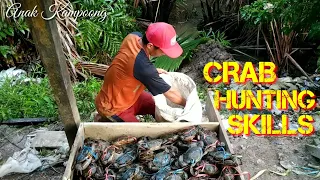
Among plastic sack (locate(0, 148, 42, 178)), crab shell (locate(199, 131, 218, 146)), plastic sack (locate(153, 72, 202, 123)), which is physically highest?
plastic sack (locate(153, 72, 202, 123))

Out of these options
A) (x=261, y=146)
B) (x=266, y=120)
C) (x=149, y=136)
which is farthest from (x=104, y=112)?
(x=266, y=120)

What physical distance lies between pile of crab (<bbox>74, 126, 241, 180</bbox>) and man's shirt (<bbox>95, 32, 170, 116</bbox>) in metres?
0.43

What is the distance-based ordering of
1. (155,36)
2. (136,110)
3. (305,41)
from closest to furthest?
(155,36), (136,110), (305,41)

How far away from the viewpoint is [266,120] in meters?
3.81

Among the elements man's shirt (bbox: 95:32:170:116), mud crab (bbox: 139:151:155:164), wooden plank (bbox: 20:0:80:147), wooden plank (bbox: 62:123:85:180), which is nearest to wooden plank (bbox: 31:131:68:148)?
man's shirt (bbox: 95:32:170:116)

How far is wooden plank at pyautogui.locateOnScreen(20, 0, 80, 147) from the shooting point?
1.96m

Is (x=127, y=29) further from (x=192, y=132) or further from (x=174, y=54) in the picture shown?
(x=192, y=132)

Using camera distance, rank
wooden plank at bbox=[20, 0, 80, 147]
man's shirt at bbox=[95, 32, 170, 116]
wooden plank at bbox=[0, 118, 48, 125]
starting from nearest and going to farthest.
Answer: wooden plank at bbox=[20, 0, 80, 147], man's shirt at bbox=[95, 32, 170, 116], wooden plank at bbox=[0, 118, 48, 125]

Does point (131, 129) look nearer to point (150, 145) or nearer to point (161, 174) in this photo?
point (150, 145)

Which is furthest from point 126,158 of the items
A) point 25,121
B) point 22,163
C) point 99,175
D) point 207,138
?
point 25,121

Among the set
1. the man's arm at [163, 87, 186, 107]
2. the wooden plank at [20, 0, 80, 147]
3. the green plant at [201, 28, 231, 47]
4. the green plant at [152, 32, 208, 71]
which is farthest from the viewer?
the green plant at [201, 28, 231, 47]

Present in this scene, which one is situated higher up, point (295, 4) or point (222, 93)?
point (295, 4)

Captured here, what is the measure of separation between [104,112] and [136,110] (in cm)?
34

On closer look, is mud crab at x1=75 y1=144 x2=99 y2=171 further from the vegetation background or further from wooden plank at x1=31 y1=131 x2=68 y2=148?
the vegetation background
